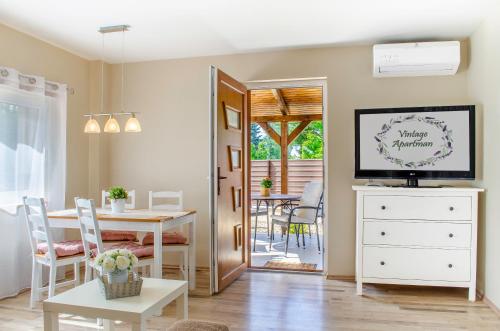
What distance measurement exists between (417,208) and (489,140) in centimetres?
80

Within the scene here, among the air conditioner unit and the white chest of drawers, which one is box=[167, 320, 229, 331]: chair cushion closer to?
the white chest of drawers

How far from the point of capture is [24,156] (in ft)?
Answer: 11.9

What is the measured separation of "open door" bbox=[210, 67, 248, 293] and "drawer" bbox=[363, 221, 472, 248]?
1.28 m

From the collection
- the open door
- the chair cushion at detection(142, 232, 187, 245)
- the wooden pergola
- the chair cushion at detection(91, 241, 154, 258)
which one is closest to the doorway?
the open door

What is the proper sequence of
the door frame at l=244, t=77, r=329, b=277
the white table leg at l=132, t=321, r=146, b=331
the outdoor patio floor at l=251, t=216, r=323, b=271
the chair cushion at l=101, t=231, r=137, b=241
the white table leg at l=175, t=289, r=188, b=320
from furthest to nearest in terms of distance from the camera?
the outdoor patio floor at l=251, t=216, r=323, b=271 < the door frame at l=244, t=77, r=329, b=277 < the chair cushion at l=101, t=231, r=137, b=241 < the white table leg at l=175, t=289, r=188, b=320 < the white table leg at l=132, t=321, r=146, b=331

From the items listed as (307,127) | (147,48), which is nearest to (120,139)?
(147,48)

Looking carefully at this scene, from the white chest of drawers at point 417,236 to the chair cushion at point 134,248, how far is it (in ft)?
5.95

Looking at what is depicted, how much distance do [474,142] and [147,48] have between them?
327 centimetres

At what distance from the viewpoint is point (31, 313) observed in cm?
313

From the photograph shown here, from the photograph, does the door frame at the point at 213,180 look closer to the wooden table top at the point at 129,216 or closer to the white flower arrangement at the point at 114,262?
the wooden table top at the point at 129,216

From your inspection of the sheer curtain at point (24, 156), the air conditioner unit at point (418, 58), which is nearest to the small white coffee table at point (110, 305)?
the sheer curtain at point (24, 156)

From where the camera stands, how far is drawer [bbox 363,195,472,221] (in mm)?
3400

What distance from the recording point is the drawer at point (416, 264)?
3410 mm

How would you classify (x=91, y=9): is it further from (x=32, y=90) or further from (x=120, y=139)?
(x=120, y=139)
